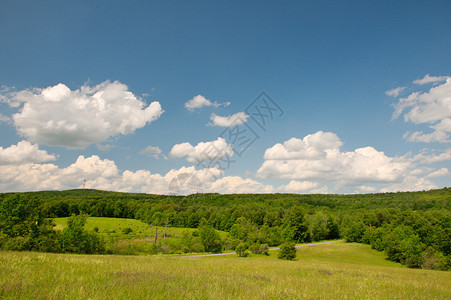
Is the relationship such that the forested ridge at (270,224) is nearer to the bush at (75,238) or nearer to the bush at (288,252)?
the bush at (75,238)

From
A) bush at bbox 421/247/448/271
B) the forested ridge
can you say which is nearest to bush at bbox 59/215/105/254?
the forested ridge

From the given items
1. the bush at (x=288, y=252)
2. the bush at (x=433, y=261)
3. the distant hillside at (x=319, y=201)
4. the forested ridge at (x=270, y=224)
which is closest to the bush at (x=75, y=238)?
the forested ridge at (x=270, y=224)

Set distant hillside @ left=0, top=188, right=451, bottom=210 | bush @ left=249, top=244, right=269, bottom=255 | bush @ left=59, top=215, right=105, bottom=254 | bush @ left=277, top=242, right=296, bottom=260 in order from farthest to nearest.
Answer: distant hillside @ left=0, top=188, right=451, bottom=210, bush @ left=249, top=244, right=269, bottom=255, bush @ left=277, top=242, right=296, bottom=260, bush @ left=59, top=215, right=105, bottom=254

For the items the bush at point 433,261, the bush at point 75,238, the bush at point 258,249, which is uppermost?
the bush at point 75,238

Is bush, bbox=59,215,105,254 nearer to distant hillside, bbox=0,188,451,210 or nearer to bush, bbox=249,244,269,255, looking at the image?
bush, bbox=249,244,269,255

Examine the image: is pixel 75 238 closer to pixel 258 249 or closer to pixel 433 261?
pixel 258 249

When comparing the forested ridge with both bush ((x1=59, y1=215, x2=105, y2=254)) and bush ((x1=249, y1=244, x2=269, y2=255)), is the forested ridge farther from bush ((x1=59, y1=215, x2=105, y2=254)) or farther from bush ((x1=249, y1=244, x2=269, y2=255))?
bush ((x1=249, y1=244, x2=269, y2=255))

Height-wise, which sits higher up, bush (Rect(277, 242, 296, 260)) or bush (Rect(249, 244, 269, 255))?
bush (Rect(277, 242, 296, 260))

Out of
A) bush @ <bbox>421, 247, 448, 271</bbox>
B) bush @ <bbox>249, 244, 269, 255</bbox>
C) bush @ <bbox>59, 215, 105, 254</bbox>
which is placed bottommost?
bush @ <bbox>249, 244, 269, 255</bbox>

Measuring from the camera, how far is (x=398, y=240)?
5819 cm

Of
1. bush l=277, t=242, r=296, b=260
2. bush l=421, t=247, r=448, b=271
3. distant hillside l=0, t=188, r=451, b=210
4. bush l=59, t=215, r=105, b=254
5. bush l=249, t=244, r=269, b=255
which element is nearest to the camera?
bush l=59, t=215, r=105, b=254

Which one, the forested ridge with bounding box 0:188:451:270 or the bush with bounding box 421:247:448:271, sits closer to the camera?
the forested ridge with bounding box 0:188:451:270

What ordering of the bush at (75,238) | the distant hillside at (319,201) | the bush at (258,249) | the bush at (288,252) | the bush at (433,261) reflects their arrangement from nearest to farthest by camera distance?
1. the bush at (75,238)
2. the bush at (433,261)
3. the bush at (288,252)
4. the bush at (258,249)
5. the distant hillside at (319,201)

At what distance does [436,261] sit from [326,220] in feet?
163
